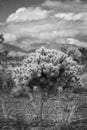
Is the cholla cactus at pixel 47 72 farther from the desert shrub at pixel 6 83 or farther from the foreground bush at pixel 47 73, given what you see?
the desert shrub at pixel 6 83

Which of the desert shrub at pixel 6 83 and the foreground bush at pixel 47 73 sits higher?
the desert shrub at pixel 6 83

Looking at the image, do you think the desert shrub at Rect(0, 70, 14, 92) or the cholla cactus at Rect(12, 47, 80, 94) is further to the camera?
the desert shrub at Rect(0, 70, 14, 92)

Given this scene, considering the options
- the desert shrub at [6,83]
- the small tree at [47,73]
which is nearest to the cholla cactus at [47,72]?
the small tree at [47,73]

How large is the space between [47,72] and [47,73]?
0.08 metres

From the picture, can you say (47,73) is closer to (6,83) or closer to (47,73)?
(47,73)

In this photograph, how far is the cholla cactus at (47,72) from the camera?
56.9 feet

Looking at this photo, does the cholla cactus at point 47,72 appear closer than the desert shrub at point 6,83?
Yes

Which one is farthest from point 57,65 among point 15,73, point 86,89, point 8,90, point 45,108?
point 86,89

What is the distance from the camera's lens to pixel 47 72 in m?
17.5

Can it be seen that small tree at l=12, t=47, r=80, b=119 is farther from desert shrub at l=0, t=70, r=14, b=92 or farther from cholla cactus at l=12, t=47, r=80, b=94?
desert shrub at l=0, t=70, r=14, b=92

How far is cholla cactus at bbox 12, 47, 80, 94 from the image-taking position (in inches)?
682

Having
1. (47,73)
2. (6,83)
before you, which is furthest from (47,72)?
(6,83)

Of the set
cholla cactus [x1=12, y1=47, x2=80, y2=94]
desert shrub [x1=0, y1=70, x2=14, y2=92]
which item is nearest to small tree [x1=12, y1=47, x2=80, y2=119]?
cholla cactus [x1=12, y1=47, x2=80, y2=94]

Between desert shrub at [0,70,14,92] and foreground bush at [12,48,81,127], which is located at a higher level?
desert shrub at [0,70,14,92]
